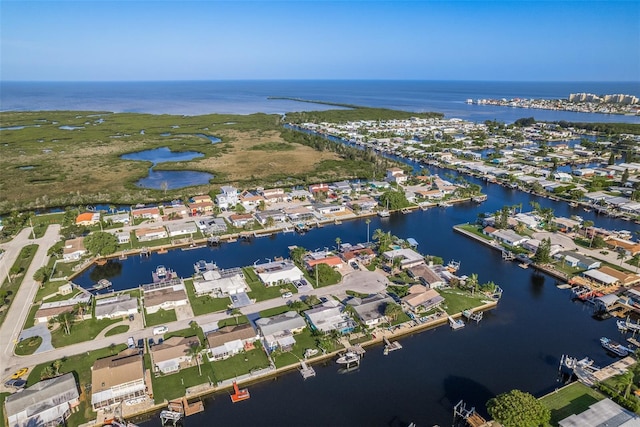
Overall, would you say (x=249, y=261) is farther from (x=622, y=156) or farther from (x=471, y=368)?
(x=622, y=156)

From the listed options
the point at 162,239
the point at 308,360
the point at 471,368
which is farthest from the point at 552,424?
the point at 162,239

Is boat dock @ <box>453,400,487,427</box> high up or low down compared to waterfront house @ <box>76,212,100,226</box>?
down

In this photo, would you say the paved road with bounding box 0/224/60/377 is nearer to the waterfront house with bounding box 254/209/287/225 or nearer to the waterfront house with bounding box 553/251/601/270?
the waterfront house with bounding box 254/209/287/225

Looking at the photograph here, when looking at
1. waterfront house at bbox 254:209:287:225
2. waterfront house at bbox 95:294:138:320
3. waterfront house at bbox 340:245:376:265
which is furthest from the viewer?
waterfront house at bbox 254:209:287:225

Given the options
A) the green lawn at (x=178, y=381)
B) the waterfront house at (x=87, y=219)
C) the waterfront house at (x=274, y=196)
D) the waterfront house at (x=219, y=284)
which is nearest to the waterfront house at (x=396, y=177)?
the waterfront house at (x=274, y=196)

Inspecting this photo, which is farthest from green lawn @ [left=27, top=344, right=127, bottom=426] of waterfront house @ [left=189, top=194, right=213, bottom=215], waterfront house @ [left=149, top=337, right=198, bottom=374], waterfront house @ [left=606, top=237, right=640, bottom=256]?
waterfront house @ [left=606, top=237, right=640, bottom=256]

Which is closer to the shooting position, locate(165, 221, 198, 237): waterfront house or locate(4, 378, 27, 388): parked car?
locate(4, 378, 27, 388): parked car

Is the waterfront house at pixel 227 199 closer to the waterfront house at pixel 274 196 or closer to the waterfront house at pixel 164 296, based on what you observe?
the waterfront house at pixel 274 196
